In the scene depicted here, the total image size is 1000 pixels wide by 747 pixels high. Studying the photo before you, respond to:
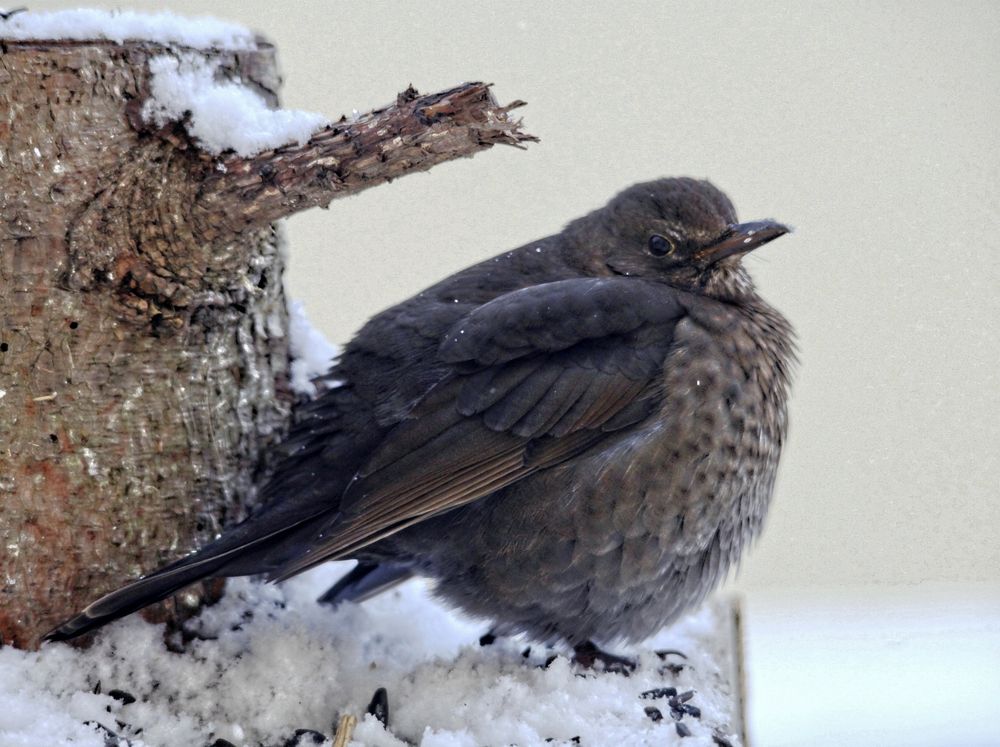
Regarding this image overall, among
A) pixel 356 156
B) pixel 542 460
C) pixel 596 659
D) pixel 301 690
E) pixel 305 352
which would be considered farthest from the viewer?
pixel 305 352

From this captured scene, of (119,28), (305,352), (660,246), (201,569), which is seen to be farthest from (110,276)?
(660,246)

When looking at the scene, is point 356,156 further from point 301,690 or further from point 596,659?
point 596,659

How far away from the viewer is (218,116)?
269 cm

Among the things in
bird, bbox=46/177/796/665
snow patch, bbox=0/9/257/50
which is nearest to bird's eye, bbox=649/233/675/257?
bird, bbox=46/177/796/665

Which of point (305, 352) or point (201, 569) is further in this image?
point (305, 352)

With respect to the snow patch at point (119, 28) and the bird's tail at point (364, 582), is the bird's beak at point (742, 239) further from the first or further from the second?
the snow patch at point (119, 28)

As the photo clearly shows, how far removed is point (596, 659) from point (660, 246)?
1.17 m

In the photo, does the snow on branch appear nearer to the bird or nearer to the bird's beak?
the bird

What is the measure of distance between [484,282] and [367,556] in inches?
32.2

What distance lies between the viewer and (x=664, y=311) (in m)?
3.18

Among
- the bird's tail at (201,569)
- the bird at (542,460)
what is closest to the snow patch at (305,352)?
the bird at (542,460)

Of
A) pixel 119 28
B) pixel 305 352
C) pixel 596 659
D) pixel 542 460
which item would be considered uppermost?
pixel 119 28

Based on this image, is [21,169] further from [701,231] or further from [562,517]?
[701,231]

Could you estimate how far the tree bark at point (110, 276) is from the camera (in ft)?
8.47
